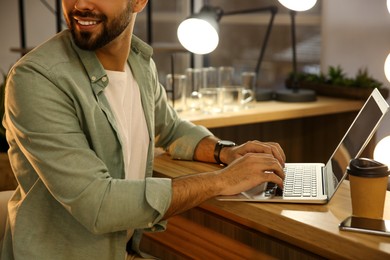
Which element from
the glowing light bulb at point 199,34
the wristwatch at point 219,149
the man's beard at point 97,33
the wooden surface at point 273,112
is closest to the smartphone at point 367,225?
the wristwatch at point 219,149

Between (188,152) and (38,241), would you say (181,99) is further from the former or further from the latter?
(38,241)

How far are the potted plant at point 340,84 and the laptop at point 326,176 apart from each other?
170 cm

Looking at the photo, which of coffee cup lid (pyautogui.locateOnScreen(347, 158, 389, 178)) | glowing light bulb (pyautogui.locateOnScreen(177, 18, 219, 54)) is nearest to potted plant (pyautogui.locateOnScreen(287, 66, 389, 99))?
glowing light bulb (pyautogui.locateOnScreen(177, 18, 219, 54))

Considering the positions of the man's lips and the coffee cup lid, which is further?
the man's lips

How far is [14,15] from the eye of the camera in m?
5.25

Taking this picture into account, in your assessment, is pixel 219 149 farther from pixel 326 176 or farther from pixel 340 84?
pixel 340 84

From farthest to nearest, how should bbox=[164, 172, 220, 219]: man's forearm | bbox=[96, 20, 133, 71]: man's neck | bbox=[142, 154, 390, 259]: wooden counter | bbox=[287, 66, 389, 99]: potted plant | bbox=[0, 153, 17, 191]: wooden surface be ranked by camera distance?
1. bbox=[287, 66, 389, 99]: potted plant
2. bbox=[0, 153, 17, 191]: wooden surface
3. bbox=[96, 20, 133, 71]: man's neck
4. bbox=[164, 172, 220, 219]: man's forearm
5. bbox=[142, 154, 390, 259]: wooden counter

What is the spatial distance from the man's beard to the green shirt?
3 centimetres

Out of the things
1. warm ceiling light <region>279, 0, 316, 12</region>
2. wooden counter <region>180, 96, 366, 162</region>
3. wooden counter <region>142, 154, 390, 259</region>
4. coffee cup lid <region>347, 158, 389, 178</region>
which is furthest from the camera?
wooden counter <region>180, 96, 366, 162</region>

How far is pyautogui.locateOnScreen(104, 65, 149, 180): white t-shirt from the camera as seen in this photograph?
1.87 meters

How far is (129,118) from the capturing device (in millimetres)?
1939

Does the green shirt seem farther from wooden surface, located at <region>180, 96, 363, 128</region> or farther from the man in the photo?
wooden surface, located at <region>180, 96, 363, 128</region>

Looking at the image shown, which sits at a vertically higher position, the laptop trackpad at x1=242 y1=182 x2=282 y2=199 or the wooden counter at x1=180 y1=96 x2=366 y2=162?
the laptop trackpad at x1=242 y1=182 x2=282 y2=199

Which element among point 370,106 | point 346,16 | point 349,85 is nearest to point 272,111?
point 349,85
